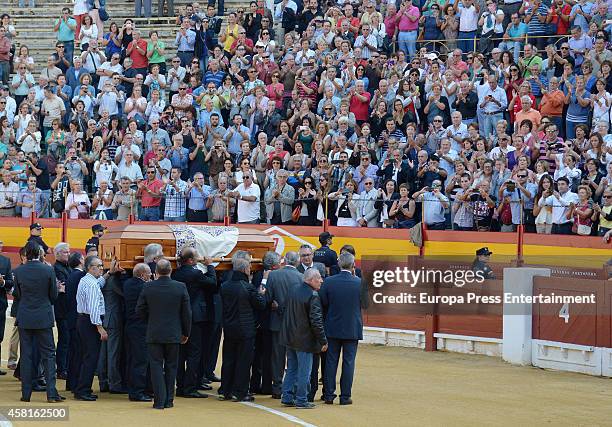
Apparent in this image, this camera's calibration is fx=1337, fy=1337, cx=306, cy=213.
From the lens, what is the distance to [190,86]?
1187 inches

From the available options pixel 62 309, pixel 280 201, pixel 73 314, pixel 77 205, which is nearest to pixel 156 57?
pixel 77 205

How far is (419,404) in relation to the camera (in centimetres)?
1684

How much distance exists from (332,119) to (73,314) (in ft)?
35.2

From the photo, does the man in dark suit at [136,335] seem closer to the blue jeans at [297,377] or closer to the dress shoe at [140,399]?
the dress shoe at [140,399]

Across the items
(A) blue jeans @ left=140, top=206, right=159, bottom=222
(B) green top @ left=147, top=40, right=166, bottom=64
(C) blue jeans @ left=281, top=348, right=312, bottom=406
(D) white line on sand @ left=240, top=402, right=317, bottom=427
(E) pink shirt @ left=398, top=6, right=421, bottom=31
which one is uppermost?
(E) pink shirt @ left=398, top=6, right=421, bottom=31

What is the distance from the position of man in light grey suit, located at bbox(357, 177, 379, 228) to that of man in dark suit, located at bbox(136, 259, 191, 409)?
8.47m

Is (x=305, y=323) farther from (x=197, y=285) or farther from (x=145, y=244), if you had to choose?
(x=145, y=244)

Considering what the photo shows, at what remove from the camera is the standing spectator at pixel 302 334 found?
16.0 metres

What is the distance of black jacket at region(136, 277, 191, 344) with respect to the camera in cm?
1577

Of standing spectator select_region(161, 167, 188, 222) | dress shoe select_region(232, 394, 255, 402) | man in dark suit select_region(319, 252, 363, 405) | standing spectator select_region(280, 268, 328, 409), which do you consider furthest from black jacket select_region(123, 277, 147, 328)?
standing spectator select_region(161, 167, 188, 222)

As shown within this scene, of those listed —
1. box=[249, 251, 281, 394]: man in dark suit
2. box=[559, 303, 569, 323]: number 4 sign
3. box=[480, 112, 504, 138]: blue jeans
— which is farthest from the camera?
box=[480, 112, 504, 138]: blue jeans

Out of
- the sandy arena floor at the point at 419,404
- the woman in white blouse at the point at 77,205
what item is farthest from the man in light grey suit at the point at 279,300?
the woman in white blouse at the point at 77,205

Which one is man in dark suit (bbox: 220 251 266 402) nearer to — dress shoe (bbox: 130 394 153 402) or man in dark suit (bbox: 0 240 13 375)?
dress shoe (bbox: 130 394 153 402)

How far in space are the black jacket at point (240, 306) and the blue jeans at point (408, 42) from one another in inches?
518
